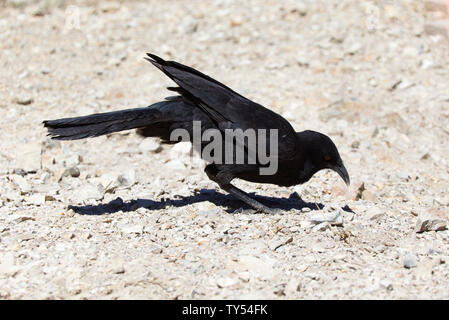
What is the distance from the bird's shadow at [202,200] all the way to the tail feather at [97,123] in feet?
2.66

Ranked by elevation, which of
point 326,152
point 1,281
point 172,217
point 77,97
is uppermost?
point 77,97

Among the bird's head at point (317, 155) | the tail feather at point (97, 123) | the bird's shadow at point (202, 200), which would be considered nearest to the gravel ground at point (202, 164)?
the bird's shadow at point (202, 200)

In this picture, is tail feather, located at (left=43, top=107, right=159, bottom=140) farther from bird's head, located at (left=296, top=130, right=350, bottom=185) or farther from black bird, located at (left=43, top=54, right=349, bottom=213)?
bird's head, located at (left=296, top=130, right=350, bottom=185)

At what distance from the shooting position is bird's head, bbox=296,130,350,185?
7.05 m

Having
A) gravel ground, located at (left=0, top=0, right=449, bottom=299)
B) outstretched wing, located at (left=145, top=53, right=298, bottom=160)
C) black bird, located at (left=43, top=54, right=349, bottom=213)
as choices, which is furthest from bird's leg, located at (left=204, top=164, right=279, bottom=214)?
outstretched wing, located at (left=145, top=53, right=298, bottom=160)

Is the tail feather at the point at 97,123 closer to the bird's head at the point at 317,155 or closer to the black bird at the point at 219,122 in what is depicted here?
the black bird at the point at 219,122

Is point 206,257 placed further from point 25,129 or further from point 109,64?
point 109,64

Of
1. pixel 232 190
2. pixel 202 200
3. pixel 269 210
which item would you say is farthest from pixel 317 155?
pixel 202 200

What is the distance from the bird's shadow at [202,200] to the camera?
6.76 meters

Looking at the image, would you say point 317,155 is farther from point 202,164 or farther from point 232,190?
point 202,164

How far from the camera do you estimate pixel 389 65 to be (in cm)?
1104

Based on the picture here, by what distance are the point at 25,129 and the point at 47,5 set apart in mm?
5386

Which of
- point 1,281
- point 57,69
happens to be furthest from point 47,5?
point 1,281

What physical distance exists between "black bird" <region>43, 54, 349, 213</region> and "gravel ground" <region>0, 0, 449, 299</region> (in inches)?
16.7
